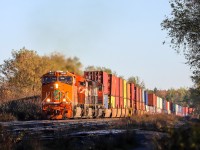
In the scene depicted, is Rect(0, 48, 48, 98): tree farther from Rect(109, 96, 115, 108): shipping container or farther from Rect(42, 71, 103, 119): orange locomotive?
Rect(42, 71, 103, 119): orange locomotive

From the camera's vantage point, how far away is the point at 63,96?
3033 cm

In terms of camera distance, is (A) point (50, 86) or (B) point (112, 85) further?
(B) point (112, 85)

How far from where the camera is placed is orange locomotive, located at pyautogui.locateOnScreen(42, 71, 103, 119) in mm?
29833

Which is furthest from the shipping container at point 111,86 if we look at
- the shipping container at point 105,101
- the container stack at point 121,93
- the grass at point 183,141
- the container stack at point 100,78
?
the grass at point 183,141

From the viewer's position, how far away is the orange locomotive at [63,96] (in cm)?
2983

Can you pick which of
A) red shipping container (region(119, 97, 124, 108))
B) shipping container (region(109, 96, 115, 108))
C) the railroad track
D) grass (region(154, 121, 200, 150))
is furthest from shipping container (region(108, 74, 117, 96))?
grass (region(154, 121, 200, 150))

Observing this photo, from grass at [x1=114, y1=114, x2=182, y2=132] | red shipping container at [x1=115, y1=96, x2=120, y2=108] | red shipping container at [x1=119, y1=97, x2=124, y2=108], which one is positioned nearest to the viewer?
grass at [x1=114, y1=114, x2=182, y2=132]

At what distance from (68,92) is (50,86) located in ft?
5.69

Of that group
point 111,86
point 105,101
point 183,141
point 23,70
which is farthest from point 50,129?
point 23,70

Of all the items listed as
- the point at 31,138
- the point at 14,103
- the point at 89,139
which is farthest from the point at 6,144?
the point at 14,103

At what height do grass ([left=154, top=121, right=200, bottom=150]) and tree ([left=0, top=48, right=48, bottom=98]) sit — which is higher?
tree ([left=0, top=48, right=48, bottom=98])

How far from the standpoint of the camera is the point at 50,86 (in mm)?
30922

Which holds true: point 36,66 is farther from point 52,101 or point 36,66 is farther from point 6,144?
point 6,144

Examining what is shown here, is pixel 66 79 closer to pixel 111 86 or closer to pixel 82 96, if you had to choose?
pixel 82 96
